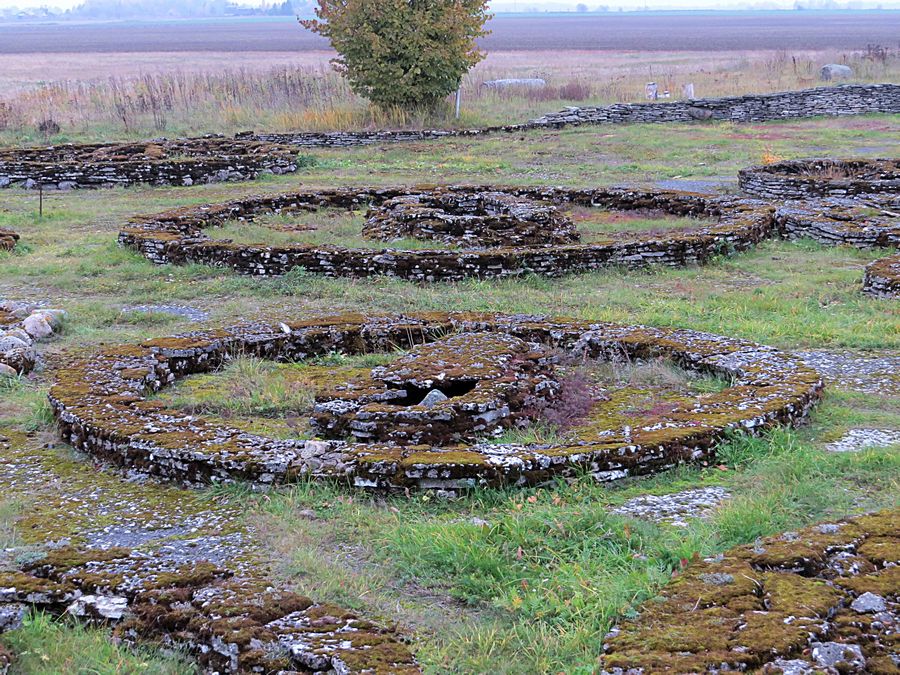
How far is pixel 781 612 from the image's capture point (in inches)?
165

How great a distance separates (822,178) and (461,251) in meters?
8.21

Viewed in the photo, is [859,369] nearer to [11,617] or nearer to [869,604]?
[869,604]

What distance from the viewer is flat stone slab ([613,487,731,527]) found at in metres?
5.72

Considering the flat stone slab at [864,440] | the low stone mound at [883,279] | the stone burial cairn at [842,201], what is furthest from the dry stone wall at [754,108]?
the flat stone slab at [864,440]

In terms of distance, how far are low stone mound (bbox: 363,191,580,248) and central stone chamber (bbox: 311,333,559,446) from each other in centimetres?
570

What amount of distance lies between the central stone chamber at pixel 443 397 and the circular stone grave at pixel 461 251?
166 inches

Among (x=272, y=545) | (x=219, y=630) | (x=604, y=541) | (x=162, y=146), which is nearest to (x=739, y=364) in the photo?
(x=604, y=541)

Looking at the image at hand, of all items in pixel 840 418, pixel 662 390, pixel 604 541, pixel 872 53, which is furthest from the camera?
pixel 872 53

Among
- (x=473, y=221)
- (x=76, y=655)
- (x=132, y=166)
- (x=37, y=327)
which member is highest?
(x=132, y=166)

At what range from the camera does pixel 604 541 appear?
542cm

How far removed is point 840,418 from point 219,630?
477cm

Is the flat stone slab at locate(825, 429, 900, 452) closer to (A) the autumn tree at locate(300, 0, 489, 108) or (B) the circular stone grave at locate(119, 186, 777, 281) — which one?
(B) the circular stone grave at locate(119, 186, 777, 281)

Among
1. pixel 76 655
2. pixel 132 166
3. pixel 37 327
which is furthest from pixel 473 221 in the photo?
pixel 76 655

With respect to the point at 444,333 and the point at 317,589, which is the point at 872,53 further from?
the point at 317,589
